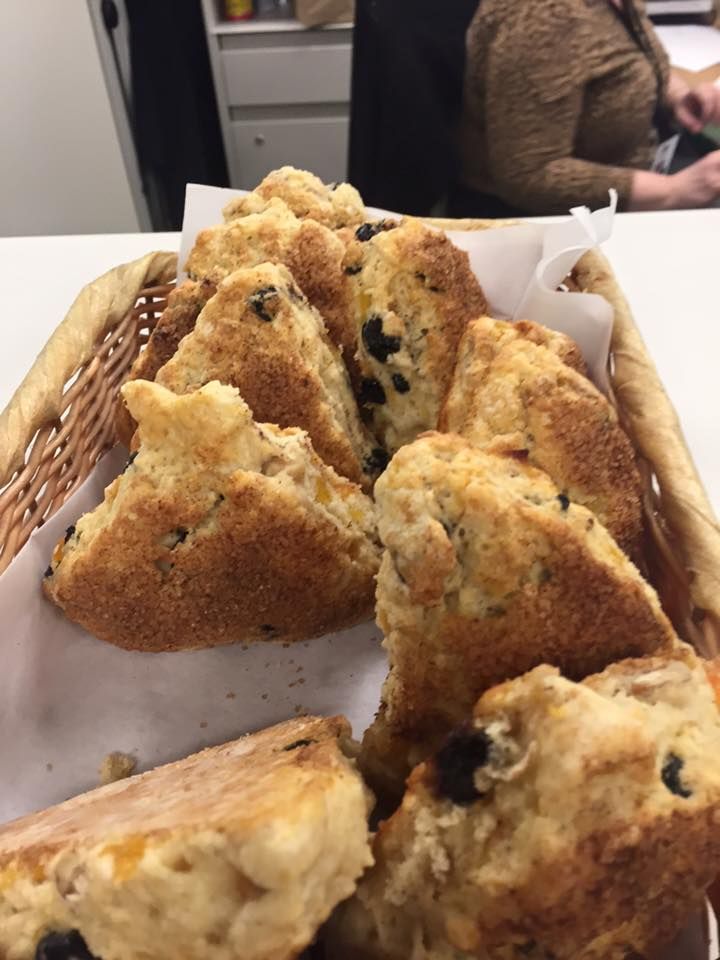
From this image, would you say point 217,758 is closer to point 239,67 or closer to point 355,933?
point 355,933

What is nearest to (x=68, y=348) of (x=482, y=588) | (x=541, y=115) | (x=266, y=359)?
(x=266, y=359)

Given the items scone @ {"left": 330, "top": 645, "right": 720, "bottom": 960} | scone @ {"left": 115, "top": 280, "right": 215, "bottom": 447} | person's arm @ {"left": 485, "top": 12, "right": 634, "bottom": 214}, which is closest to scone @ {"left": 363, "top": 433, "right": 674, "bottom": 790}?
scone @ {"left": 330, "top": 645, "right": 720, "bottom": 960}

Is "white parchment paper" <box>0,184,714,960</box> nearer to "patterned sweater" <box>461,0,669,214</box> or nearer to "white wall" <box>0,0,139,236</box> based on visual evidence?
"patterned sweater" <box>461,0,669,214</box>

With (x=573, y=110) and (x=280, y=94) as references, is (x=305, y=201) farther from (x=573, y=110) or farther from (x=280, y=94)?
(x=280, y=94)

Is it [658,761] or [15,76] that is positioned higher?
[658,761]

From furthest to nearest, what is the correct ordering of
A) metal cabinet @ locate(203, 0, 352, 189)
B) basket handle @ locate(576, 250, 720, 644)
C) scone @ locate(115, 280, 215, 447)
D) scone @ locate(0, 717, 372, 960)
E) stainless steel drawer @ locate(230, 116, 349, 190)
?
stainless steel drawer @ locate(230, 116, 349, 190)
metal cabinet @ locate(203, 0, 352, 189)
scone @ locate(115, 280, 215, 447)
basket handle @ locate(576, 250, 720, 644)
scone @ locate(0, 717, 372, 960)

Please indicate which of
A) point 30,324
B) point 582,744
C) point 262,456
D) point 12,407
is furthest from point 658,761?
point 30,324

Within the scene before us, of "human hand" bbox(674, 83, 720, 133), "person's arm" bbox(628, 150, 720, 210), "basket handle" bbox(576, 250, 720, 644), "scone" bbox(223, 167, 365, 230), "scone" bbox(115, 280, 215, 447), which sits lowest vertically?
"person's arm" bbox(628, 150, 720, 210)
